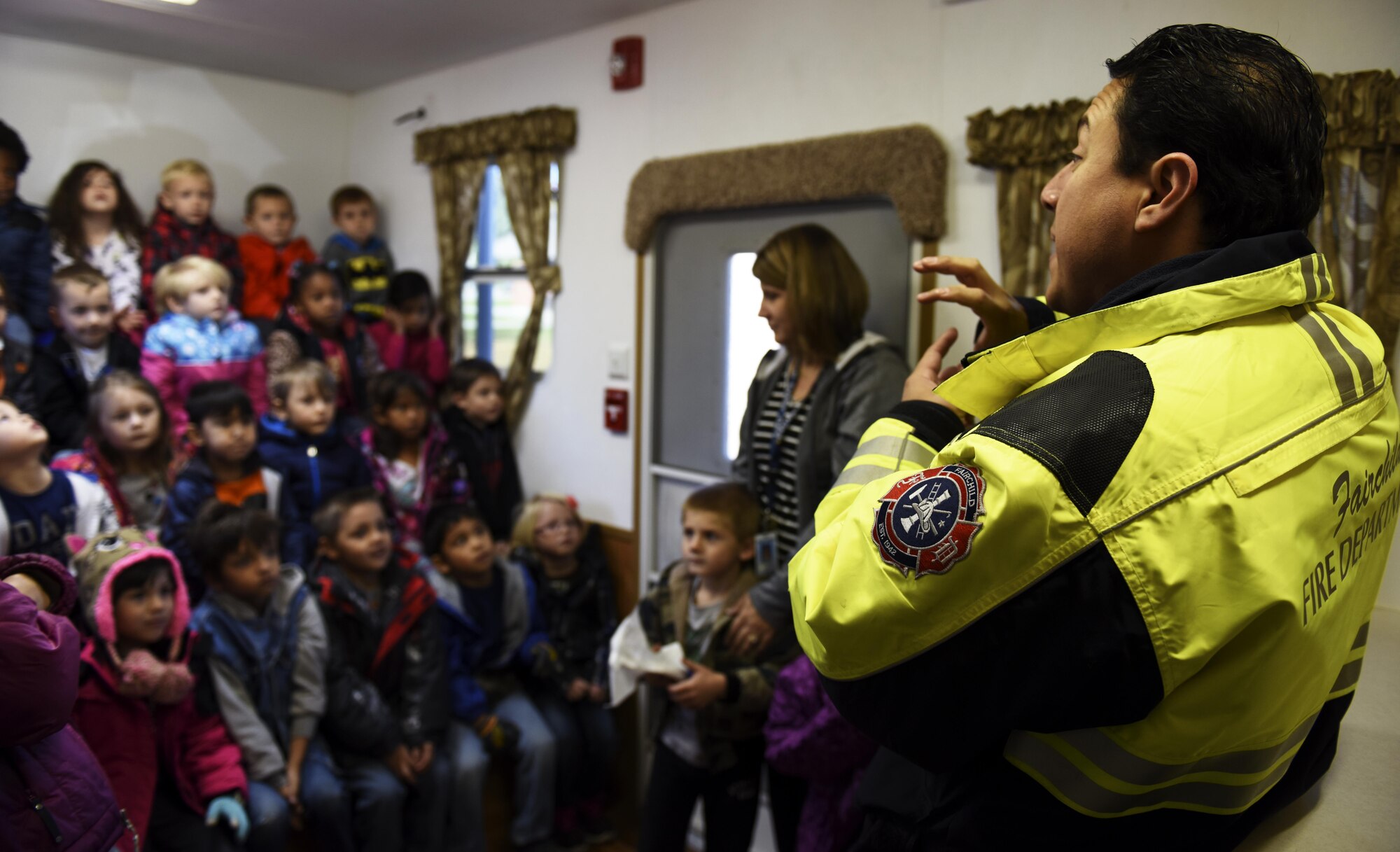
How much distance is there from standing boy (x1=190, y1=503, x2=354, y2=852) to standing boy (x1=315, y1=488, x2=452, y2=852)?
72mm

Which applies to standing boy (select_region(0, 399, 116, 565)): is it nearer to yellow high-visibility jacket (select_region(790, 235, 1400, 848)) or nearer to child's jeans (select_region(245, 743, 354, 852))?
child's jeans (select_region(245, 743, 354, 852))

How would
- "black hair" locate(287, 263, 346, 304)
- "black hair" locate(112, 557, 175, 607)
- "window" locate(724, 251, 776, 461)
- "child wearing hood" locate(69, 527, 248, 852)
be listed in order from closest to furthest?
"child wearing hood" locate(69, 527, 248, 852), "black hair" locate(112, 557, 175, 607), "window" locate(724, 251, 776, 461), "black hair" locate(287, 263, 346, 304)

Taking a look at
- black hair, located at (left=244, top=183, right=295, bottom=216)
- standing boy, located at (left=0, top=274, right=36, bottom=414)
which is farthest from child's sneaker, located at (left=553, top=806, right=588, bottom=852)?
black hair, located at (left=244, top=183, right=295, bottom=216)

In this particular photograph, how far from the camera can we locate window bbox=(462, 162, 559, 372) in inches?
154

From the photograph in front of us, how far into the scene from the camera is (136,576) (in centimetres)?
214

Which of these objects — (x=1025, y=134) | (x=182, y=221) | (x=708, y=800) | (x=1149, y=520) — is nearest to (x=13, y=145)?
(x=182, y=221)

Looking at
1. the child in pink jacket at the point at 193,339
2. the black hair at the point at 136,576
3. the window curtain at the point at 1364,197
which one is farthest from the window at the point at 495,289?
the window curtain at the point at 1364,197

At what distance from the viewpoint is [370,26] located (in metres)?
3.40

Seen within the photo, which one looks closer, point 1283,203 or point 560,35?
point 1283,203

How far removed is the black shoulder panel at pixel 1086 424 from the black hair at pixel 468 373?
3153 millimetres

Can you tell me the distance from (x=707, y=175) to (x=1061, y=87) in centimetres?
115

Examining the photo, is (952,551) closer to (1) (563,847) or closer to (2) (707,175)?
(2) (707,175)

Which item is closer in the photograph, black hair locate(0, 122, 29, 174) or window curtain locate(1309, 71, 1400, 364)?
window curtain locate(1309, 71, 1400, 364)

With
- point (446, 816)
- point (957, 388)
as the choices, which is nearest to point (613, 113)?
point (446, 816)
